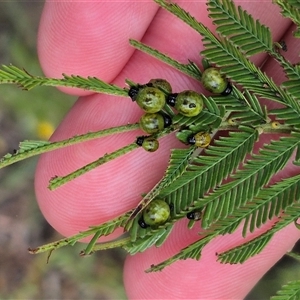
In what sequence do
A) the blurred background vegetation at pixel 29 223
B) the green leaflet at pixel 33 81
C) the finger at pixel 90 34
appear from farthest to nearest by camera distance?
the blurred background vegetation at pixel 29 223 → the finger at pixel 90 34 → the green leaflet at pixel 33 81

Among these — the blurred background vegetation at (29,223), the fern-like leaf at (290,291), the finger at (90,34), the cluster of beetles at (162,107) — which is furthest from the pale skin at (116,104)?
the blurred background vegetation at (29,223)

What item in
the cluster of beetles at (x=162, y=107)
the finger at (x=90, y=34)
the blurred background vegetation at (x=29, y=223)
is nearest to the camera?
the cluster of beetles at (x=162, y=107)

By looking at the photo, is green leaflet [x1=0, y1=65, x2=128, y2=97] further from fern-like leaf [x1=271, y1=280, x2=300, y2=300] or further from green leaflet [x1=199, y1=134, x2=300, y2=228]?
fern-like leaf [x1=271, y1=280, x2=300, y2=300]

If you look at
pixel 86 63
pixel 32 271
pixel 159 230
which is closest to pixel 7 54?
pixel 86 63

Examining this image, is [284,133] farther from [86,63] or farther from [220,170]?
[86,63]

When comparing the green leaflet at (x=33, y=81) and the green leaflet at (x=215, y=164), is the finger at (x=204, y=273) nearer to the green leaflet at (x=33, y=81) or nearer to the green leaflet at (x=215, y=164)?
the green leaflet at (x=215, y=164)

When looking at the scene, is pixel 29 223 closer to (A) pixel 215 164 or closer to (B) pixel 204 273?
(B) pixel 204 273

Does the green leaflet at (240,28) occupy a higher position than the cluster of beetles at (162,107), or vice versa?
the green leaflet at (240,28)

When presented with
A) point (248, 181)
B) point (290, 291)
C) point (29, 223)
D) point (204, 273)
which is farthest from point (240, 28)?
point (29, 223)
